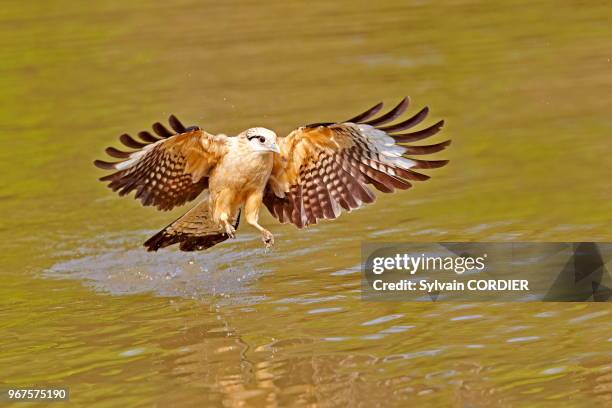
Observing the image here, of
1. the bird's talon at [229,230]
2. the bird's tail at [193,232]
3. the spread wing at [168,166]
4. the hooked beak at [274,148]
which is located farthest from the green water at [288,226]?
the hooked beak at [274,148]

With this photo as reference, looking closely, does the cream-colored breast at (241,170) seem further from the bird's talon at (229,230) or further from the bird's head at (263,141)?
the bird's talon at (229,230)

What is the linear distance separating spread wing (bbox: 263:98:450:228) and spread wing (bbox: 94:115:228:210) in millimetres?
525

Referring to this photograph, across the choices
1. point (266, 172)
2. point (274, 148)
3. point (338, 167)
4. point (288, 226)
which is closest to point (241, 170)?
point (266, 172)

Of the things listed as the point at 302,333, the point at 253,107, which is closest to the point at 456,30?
the point at 253,107

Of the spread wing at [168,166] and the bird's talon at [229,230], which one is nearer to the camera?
the spread wing at [168,166]

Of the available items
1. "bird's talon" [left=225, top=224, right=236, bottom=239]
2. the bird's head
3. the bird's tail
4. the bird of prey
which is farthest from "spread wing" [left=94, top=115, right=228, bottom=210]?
"bird's talon" [left=225, top=224, right=236, bottom=239]

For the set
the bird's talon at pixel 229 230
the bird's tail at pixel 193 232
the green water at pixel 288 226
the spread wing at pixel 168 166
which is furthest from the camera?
the bird's tail at pixel 193 232

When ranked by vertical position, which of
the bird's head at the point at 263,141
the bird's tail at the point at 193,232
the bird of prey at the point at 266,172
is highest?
the bird's head at the point at 263,141

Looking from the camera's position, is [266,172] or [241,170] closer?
[241,170]

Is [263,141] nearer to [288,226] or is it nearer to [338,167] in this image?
[338,167]

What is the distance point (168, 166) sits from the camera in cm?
941

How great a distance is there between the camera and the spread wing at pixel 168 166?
29.6 feet

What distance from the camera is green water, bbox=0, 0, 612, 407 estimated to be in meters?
8.00

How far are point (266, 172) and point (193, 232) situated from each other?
32.3 inches
